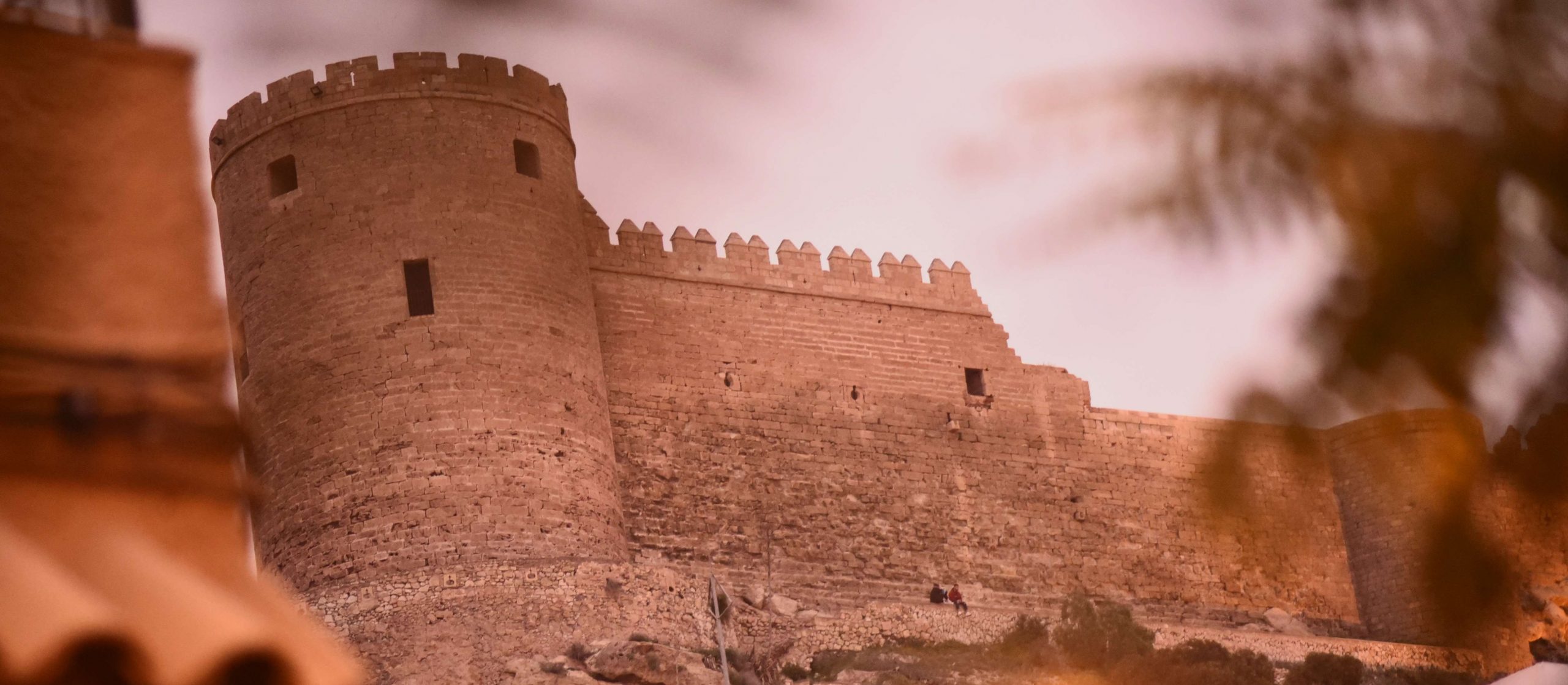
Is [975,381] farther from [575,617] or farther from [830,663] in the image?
[575,617]

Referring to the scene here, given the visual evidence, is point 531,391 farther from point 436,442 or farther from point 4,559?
point 4,559

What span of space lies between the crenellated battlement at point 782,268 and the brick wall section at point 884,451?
2 cm

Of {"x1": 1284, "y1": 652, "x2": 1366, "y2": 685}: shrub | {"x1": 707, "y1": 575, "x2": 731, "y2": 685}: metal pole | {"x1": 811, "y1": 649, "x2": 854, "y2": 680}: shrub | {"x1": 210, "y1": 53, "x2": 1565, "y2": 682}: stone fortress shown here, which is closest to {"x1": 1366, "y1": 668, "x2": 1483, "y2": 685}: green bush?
{"x1": 1284, "y1": 652, "x2": 1366, "y2": 685}: shrub

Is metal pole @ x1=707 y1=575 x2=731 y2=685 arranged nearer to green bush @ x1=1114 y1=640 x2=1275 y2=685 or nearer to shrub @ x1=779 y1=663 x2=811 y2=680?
shrub @ x1=779 y1=663 x2=811 y2=680

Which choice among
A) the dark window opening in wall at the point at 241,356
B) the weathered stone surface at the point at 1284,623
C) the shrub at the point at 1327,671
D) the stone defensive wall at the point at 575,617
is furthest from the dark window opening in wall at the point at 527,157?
Result: the weathered stone surface at the point at 1284,623

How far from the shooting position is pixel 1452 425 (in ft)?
11.6

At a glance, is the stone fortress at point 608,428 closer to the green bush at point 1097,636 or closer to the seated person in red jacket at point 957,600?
the seated person in red jacket at point 957,600

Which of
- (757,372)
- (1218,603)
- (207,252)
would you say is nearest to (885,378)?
(757,372)

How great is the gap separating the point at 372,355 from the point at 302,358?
734 mm

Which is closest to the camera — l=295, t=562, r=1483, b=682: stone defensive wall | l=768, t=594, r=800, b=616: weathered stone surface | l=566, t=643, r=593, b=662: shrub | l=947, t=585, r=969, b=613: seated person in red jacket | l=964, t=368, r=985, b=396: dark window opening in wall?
l=566, t=643, r=593, b=662: shrub

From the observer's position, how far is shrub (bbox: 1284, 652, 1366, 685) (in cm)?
2291

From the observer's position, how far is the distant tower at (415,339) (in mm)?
20156

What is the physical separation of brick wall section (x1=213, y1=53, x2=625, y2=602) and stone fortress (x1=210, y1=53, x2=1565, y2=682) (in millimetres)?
29

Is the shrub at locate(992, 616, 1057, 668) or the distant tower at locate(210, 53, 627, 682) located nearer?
the distant tower at locate(210, 53, 627, 682)
